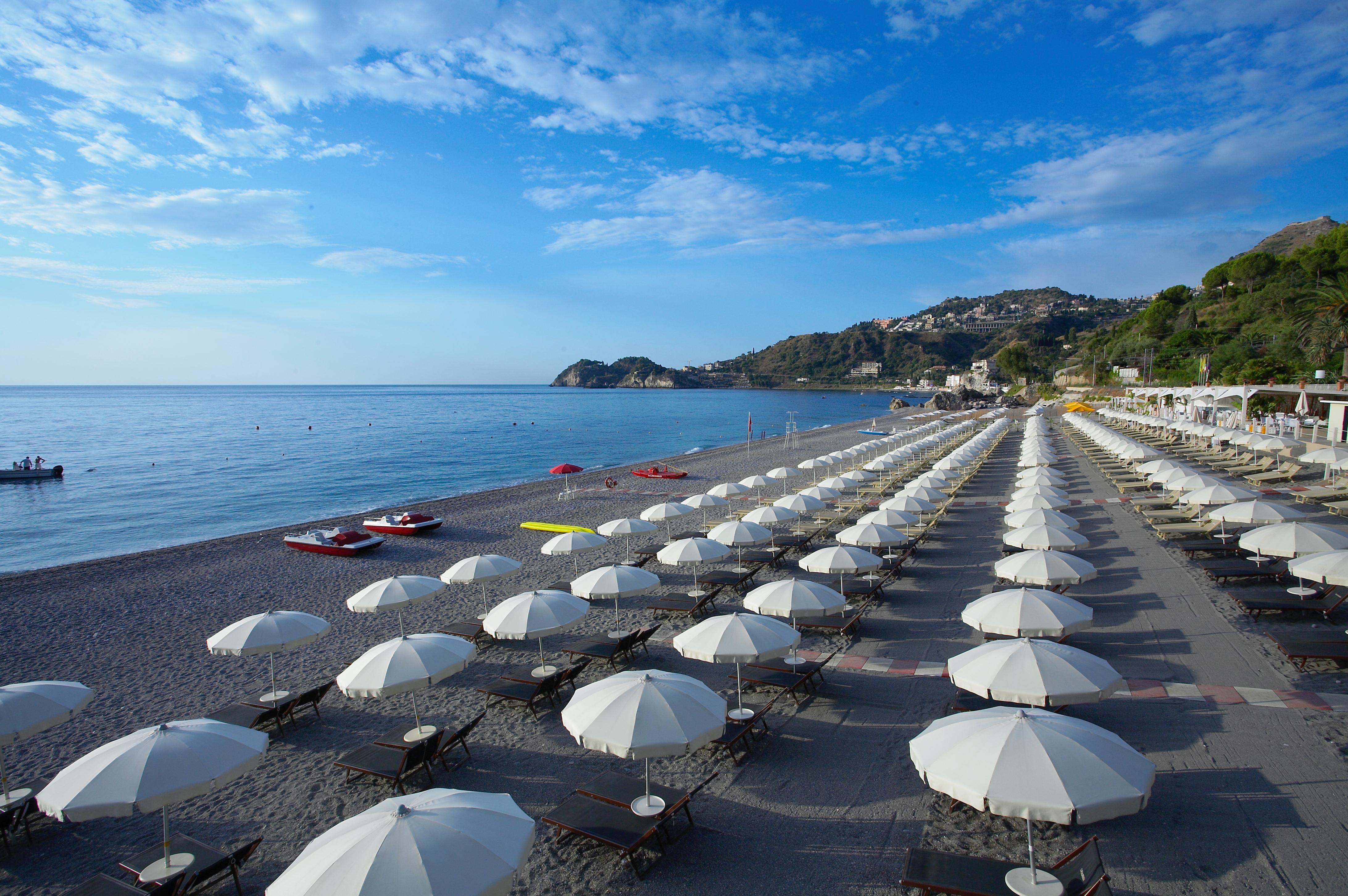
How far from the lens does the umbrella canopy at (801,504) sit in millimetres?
14805

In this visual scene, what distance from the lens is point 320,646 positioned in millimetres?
11492

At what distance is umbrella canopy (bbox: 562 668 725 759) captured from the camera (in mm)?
5426

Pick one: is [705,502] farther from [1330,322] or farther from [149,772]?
[1330,322]

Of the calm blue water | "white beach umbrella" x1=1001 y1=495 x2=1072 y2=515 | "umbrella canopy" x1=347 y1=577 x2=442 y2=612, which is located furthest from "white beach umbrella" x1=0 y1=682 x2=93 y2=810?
the calm blue water

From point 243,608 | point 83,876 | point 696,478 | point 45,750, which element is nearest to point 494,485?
point 696,478

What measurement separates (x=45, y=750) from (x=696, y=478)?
25.6 metres

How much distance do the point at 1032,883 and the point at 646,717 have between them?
3193 millimetres

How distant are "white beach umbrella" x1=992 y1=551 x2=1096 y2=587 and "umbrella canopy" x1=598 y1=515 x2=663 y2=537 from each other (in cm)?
676

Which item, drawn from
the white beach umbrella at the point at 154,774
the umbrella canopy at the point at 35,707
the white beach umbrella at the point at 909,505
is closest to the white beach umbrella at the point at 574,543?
the white beach umbrella at the point at 909,505

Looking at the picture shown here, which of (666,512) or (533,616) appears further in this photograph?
(666,512)

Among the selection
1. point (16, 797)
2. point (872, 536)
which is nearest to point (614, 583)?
point (872, 536)

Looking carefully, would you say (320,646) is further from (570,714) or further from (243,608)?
(570,714)

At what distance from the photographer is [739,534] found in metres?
12.7

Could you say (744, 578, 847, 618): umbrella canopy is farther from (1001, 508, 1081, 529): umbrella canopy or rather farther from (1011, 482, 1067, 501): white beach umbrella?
(1011, 482, 1067, 501): white beach umbrella
